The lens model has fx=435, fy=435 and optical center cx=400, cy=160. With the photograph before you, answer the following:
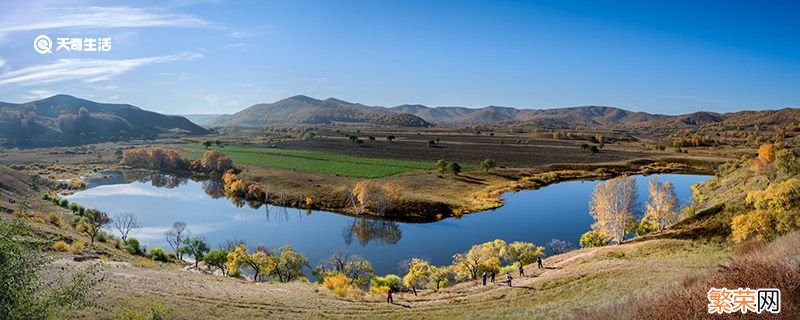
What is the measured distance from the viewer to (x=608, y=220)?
53719mm

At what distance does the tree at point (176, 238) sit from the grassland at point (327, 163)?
147 feet

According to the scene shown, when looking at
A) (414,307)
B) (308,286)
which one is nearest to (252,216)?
(308,286)

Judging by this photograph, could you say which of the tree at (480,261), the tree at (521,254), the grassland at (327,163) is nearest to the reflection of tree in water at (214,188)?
the grassland at (327,163)

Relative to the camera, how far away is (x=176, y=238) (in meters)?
69.4

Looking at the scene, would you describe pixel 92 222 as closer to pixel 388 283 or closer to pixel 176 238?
pixel 176 238

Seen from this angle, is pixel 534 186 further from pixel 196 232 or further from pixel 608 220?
pixel 196 232

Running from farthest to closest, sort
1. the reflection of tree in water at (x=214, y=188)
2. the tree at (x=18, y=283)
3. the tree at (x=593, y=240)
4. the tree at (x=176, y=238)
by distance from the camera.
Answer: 1. the reflection of tree in water at (x=214, y=188)
2. the tree at (x=176, y=238)
3. the tree at (x=593, y=240)
4. the tree at (x=18, y=283)

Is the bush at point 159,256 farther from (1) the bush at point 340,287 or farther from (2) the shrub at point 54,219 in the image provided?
(1) the bush at point 340,287

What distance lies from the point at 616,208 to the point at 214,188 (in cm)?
9689

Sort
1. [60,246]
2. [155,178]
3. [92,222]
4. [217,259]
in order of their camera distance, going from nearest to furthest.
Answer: [60,246]
[217,259]
[92,222]
[155,178]

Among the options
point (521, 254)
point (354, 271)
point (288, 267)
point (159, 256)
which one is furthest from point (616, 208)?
point (159, 256)

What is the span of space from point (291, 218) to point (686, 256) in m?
65.5

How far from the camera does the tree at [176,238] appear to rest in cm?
5868

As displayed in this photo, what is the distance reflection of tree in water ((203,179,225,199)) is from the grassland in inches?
609
